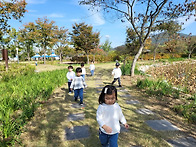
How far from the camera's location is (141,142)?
7.75 ft

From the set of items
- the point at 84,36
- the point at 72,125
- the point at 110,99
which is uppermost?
the point at 84,36

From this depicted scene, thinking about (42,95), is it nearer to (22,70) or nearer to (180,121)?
(180,121)

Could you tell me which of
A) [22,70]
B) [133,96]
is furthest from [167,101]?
[22,70]

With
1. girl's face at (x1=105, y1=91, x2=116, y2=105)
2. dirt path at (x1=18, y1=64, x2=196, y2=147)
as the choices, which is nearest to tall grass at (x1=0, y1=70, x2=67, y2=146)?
dirt path at (x1=18, y1=64, x2=196, y2=147)

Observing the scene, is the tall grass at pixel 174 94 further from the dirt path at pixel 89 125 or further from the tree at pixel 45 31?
the tree at pixel 45 31

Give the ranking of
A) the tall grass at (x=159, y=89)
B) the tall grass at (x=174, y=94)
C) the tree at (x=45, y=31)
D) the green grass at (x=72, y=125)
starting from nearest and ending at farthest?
the green grass at (x=72, y=125)
the tall grass at (x=174, y=94)
the tall grass at (x=159, y=89)
the tree at (x=45, y=31)

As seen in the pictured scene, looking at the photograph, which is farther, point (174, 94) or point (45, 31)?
point (45, 31)

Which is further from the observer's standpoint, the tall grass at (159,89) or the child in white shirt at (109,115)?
the tall grass at (159,89)

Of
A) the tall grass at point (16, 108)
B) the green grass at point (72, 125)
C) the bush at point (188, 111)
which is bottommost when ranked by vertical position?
the green grass at point (72, 125)

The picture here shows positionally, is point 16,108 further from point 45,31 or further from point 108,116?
point 45,31

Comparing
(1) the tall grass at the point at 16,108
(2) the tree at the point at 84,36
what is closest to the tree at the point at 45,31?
(2) the tree at the point at 84,36

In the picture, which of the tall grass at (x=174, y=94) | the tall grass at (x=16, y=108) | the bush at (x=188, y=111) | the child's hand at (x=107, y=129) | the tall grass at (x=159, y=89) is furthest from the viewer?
the tall grass at (x=159, y=89)

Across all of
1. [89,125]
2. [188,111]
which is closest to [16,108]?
[89,125]

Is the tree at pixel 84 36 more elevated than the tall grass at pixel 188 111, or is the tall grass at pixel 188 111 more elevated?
the tree at pixel 84 36
